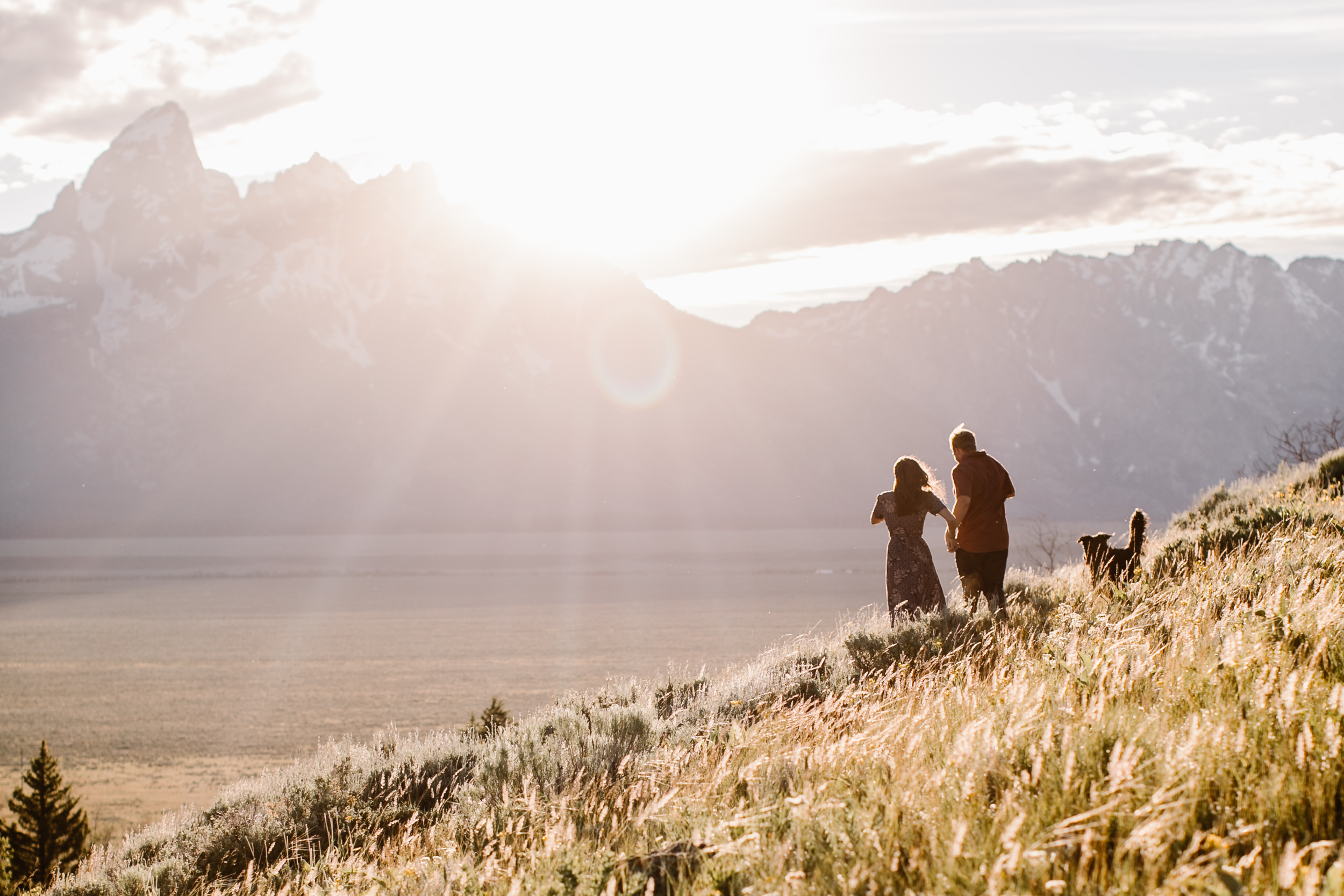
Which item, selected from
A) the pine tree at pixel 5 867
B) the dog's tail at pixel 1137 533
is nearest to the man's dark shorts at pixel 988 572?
the dog's tail at pixel 1137 533

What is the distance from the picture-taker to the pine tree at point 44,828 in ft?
82.2

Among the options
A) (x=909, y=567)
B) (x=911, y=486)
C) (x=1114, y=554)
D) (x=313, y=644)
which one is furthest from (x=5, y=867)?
(x=313, y=644)

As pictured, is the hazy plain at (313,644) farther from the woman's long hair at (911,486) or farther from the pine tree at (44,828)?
the pine tree at (44,828)

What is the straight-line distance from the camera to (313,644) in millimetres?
96625

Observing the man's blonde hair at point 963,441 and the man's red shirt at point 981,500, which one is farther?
the man's blonde hair at point 963,441

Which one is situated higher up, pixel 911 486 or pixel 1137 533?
pixel 911 486

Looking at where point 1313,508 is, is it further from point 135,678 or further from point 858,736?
point 135,678

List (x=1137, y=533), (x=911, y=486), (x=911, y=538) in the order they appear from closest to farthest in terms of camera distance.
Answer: (x=911, y=486) → (x=911, y=538) → (x=1137, y=533)

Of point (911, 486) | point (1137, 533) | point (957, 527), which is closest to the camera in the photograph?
point (957, 527)

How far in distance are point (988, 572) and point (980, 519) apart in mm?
499

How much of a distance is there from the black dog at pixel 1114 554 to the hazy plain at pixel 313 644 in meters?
3.15

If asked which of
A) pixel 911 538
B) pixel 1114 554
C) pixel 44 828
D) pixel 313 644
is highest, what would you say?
pixel 911 538

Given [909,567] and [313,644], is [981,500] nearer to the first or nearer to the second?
[909,567]

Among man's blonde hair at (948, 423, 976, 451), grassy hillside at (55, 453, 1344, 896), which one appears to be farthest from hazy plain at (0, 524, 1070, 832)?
grassy hillside at (55, 453, 1344, 896)
